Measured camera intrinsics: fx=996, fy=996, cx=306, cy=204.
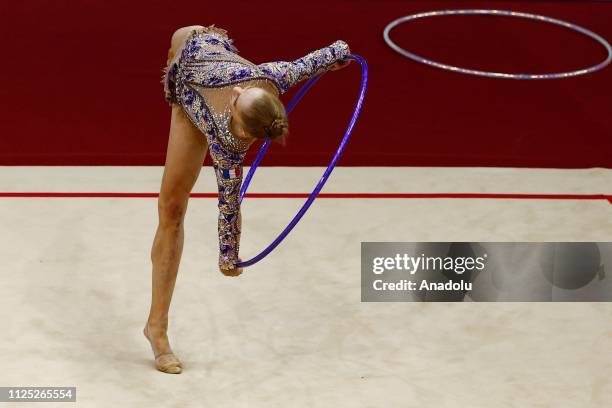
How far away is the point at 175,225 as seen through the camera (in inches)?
131

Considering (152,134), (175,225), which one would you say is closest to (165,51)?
(152,134)

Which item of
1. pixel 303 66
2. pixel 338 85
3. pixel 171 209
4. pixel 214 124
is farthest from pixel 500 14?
pixel 214 124

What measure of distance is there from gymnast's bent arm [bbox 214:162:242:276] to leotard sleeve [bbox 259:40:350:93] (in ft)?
0.97

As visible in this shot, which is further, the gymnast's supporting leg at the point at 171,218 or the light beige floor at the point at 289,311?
the light beige floor at the point at 289,311

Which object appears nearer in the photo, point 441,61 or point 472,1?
point 441,61

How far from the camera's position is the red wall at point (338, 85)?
199 inches

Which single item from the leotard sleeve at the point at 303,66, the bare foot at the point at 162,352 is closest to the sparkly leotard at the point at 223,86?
the leotard sleeve at the point at 303,66

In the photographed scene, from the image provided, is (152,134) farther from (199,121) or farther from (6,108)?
(199,121)

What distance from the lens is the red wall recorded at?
5055mm

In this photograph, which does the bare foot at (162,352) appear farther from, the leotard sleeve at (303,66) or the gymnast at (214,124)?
the leotard sleeve at (303,66)

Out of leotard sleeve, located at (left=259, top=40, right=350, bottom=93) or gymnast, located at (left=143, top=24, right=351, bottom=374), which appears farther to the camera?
leotard sleeve, located at (left=259, top=40, right=350, bottom=93)

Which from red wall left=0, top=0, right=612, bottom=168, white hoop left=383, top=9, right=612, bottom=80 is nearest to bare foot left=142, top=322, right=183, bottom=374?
red wall left=0, top=0, right=612, bottom=168

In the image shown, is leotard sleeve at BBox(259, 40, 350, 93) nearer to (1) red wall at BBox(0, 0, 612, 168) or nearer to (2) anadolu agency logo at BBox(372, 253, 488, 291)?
(2) anadolu agency logo at BBox(372, 253, 488, 291)

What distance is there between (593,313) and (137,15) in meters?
3.77
